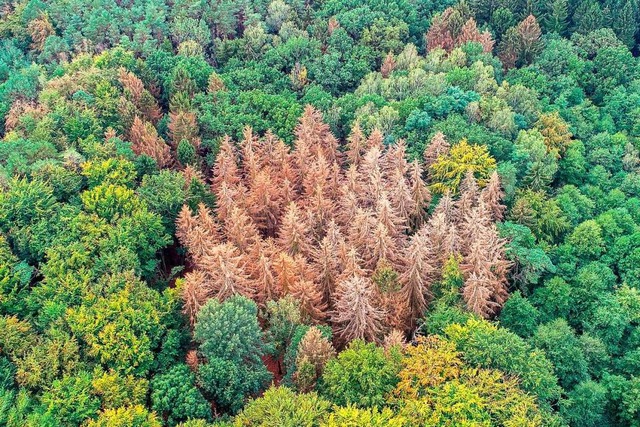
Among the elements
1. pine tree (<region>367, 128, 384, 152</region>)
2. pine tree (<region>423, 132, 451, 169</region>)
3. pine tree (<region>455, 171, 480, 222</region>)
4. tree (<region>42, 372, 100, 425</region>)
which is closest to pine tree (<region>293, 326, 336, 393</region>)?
tree (<region>42, 372, 100, 425</region>)

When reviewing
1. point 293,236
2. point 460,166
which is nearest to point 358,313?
point 293,236

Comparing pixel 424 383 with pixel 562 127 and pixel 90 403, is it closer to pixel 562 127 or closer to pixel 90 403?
pixel 90 403

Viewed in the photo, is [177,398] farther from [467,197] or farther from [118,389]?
[467,197]

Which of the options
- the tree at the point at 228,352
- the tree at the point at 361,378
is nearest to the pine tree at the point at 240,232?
the tree at the point at 228,352

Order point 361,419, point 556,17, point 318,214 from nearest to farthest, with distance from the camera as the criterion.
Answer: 1. point 361,419
2. point 318,214
3. point 556,17

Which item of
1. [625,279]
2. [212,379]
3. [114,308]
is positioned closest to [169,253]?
[114,308]

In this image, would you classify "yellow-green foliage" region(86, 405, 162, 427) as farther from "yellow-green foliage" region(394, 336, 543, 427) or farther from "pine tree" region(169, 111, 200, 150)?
"pine tree" region(169, 111, 200, 150)
